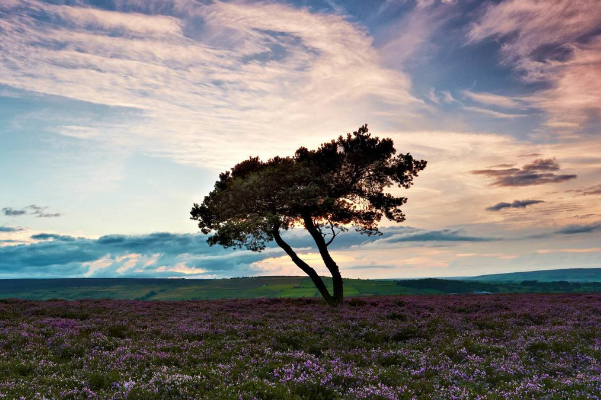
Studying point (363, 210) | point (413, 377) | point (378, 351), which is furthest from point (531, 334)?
point (363, 210)

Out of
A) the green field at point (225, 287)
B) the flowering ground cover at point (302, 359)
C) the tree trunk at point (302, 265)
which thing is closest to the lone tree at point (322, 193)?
the tree trunk at point (302, 265)

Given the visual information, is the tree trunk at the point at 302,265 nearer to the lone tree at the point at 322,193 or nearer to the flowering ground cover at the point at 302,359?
the lone tree at the point at 322,193

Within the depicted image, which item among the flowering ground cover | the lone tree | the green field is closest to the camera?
the flowering ground cover

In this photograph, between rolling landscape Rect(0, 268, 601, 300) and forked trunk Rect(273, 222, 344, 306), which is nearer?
forked trunk Rect(273, 222, 344, 306)

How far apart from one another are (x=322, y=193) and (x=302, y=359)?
2149 cm

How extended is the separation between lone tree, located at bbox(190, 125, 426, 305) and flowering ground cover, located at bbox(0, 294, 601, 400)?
37.6 ft

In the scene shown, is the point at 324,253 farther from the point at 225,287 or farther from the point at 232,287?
the point at 225,287

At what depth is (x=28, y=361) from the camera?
14.2m

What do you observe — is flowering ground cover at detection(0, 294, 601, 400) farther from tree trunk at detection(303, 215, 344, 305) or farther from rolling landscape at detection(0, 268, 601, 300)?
rolling landscape at detection(0, 268, 601, 300)

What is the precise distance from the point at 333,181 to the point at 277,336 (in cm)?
1926

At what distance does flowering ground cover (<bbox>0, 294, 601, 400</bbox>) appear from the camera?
35.4 ft

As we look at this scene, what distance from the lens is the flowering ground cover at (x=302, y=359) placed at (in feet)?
35.4

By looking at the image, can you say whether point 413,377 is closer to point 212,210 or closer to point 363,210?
point 363,210

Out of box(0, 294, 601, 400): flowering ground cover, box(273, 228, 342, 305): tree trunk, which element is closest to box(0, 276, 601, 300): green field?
box(273, 228, 342, 305): tree trunk
